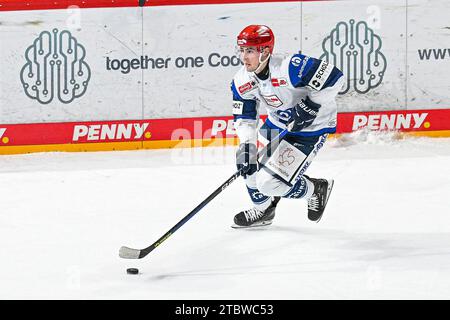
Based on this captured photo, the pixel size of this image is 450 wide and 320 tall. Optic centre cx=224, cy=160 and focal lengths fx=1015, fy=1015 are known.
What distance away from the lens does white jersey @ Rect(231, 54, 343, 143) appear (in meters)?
5.27

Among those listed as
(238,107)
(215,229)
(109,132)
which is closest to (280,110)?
(238,107)

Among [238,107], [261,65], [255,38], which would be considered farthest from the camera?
[238,107]

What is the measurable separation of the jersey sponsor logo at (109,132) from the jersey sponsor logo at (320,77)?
9.45 feet

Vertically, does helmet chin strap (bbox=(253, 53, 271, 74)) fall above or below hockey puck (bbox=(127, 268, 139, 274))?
above

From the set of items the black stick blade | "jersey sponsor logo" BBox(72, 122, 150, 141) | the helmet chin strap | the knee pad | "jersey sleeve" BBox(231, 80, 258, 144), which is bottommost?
the black stick blade

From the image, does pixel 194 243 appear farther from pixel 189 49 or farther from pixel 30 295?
pixel 189 49

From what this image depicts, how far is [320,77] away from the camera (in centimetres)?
527

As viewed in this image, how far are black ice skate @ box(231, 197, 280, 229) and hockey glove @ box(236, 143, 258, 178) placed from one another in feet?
1.23

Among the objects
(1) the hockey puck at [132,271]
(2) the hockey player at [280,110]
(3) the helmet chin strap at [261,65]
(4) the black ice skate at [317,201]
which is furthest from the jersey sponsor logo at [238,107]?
(1) the hockey puck at [132,271]

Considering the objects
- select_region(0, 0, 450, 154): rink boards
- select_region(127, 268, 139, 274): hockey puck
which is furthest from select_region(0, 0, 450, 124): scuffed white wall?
select_region(127, 268, 139, 274): hockey puck

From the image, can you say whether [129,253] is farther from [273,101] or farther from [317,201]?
[317,201]

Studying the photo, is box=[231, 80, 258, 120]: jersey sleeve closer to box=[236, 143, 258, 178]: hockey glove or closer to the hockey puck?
box=[236, 143, 258, 178]: hockey glove

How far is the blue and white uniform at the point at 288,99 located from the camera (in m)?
5.28

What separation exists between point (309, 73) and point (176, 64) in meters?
2.81
